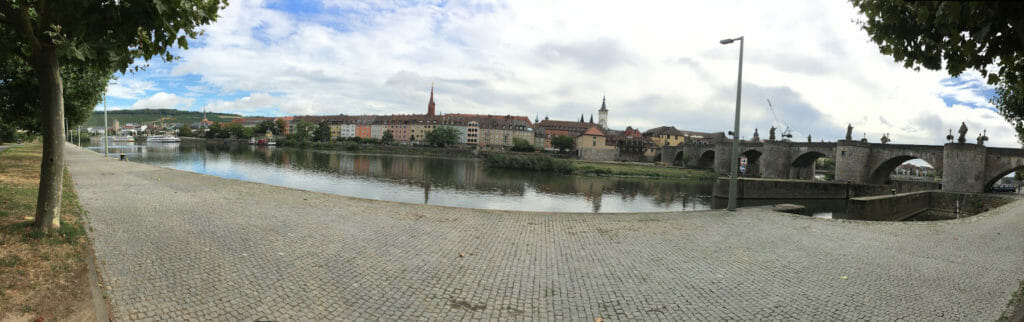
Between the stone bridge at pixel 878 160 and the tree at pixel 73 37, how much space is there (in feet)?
149

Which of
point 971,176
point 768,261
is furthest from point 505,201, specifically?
point 971,176

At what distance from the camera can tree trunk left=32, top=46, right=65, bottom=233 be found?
6102 mm

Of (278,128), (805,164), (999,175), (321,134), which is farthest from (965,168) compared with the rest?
(278,128)

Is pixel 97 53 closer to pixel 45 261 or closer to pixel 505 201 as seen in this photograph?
pixel 45 261

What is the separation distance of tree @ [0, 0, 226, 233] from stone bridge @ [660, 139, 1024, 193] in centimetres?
4550

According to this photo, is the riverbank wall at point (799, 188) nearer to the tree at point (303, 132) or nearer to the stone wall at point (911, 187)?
the stone wall at point (911, 187)

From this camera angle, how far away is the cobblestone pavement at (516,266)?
4.63 m

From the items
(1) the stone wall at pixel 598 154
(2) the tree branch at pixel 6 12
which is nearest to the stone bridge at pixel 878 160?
(1) the stone wall at pixel 598 154

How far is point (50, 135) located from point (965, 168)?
47.4 m

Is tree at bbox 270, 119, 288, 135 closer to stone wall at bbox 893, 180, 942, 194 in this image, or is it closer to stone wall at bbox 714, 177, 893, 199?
stone wall at bbox 714, 177, 893, 199

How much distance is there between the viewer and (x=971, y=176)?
102ft

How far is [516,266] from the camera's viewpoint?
20.7ft

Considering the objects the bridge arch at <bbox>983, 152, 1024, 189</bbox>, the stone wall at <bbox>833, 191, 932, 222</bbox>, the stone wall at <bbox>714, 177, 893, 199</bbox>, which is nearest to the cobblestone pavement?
the stone wall at <bbox>833, 191, 932, 222</bbox>

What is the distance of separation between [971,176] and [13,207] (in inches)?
1929
